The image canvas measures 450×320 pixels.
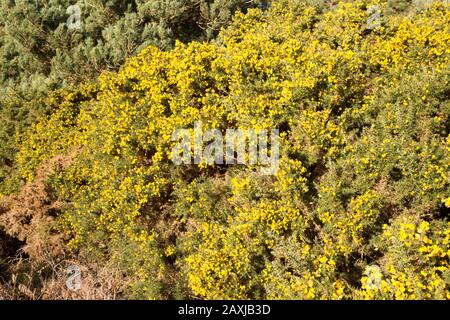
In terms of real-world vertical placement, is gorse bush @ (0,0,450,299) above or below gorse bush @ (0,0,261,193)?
below

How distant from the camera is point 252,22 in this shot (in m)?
11.8

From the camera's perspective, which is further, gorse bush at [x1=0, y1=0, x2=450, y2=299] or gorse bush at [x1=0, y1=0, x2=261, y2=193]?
gorse bush at [x1=0, y1=0, x2=261, y2=193]

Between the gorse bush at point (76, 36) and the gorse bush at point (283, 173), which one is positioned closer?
the gorse bush at point (283, 173)

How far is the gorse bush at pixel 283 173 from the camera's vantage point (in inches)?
210

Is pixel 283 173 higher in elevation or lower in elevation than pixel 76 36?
lower

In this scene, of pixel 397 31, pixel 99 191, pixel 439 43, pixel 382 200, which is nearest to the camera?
pixel 382 200

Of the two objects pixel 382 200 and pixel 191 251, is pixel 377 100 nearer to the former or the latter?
pixel 382 200

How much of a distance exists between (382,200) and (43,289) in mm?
5739

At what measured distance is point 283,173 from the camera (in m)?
6.11

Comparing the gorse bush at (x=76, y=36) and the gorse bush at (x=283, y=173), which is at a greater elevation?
the gorse bush at (x=76, y=36)

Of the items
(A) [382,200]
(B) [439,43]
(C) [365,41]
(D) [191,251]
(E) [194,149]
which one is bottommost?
(D) [191,251]

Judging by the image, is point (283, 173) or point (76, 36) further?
point (76, 36)

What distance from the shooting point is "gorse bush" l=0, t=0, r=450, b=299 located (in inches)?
210
